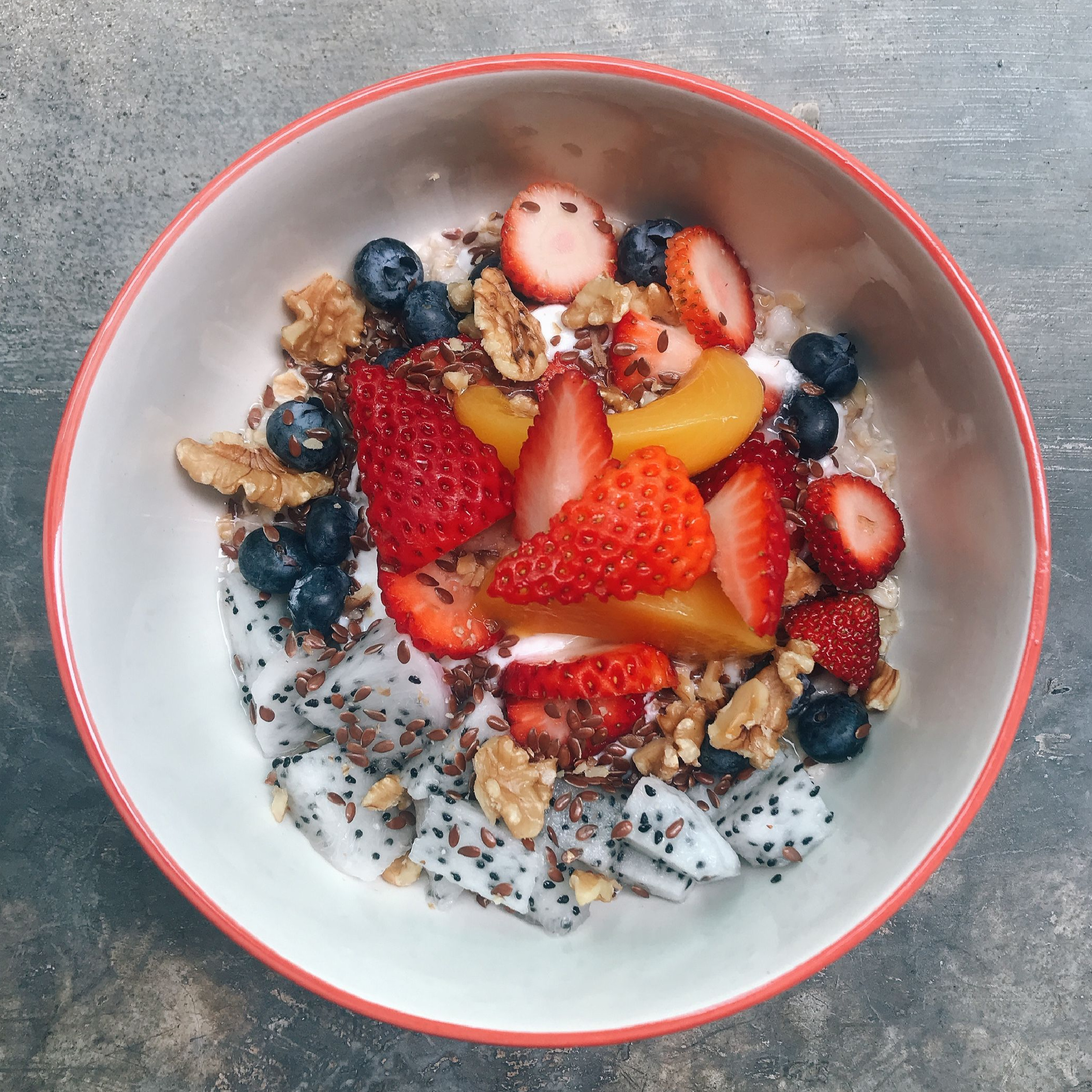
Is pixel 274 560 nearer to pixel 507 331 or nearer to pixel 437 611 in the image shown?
pixel 437 611

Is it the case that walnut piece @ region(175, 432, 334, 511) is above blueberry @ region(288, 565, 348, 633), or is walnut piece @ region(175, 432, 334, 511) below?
above

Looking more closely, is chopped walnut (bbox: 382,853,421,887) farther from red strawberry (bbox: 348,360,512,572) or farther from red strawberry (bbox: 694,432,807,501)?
red strawberry (bbox: 694,432,807,501)

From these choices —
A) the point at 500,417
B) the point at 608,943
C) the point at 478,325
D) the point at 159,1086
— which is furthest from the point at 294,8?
the point at 159,1086

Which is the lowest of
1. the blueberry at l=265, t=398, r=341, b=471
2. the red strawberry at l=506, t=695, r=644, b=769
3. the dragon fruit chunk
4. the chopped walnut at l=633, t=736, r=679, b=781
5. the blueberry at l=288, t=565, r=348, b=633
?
the dragon fruit chunk

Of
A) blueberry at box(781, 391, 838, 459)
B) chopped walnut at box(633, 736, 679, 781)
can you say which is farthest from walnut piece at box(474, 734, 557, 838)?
blueberry at box(781, 391, 838, 459)

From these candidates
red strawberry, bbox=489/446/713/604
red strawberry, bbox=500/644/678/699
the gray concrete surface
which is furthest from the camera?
the gray concrete surface

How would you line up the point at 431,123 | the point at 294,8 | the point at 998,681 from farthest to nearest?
the point at 294,8 < the point at 431,123 < the point at 998,681

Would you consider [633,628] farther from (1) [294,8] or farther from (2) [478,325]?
(1) [294,8]
